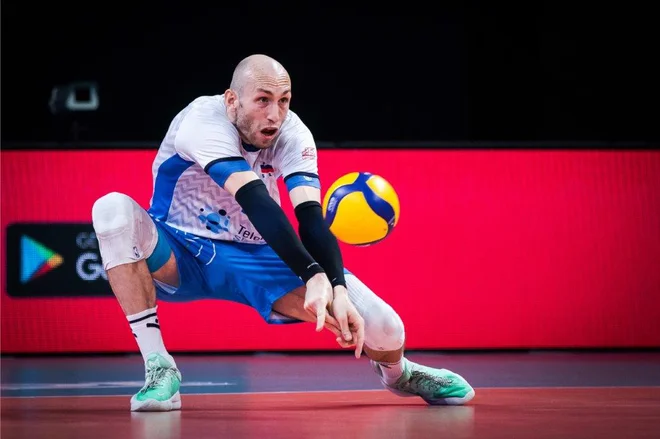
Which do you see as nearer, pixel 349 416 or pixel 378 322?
pixel 349 416

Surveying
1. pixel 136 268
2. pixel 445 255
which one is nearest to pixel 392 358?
pixel 136 268

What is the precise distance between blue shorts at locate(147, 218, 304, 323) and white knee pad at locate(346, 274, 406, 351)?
0.27 meters

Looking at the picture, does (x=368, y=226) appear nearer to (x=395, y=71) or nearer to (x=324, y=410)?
(x=324, y=410)

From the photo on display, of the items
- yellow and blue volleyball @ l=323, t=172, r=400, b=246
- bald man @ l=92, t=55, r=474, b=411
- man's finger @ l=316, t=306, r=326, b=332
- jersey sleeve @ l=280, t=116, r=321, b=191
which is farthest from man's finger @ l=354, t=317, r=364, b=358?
yellow and blue volleyball @ l=323, t=172, r=400, b=246

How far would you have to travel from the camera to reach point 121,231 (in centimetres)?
393

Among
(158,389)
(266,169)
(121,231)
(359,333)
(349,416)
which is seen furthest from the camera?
(266,169)

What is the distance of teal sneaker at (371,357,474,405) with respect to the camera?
160 inches

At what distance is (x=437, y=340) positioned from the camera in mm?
6367

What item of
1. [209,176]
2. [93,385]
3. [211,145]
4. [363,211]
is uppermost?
[211,145]

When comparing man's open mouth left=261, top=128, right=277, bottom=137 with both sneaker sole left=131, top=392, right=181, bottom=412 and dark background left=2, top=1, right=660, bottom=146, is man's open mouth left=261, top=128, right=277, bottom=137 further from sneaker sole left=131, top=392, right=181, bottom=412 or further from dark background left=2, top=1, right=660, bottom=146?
dark background left=2, top=1, right=660, bottom=146

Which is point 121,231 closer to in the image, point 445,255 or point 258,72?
point 258,72

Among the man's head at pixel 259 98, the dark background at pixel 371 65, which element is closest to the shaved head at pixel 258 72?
the man's head at pixel 259 98

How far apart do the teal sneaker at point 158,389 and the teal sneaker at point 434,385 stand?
80 cm

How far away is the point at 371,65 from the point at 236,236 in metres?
4.33
